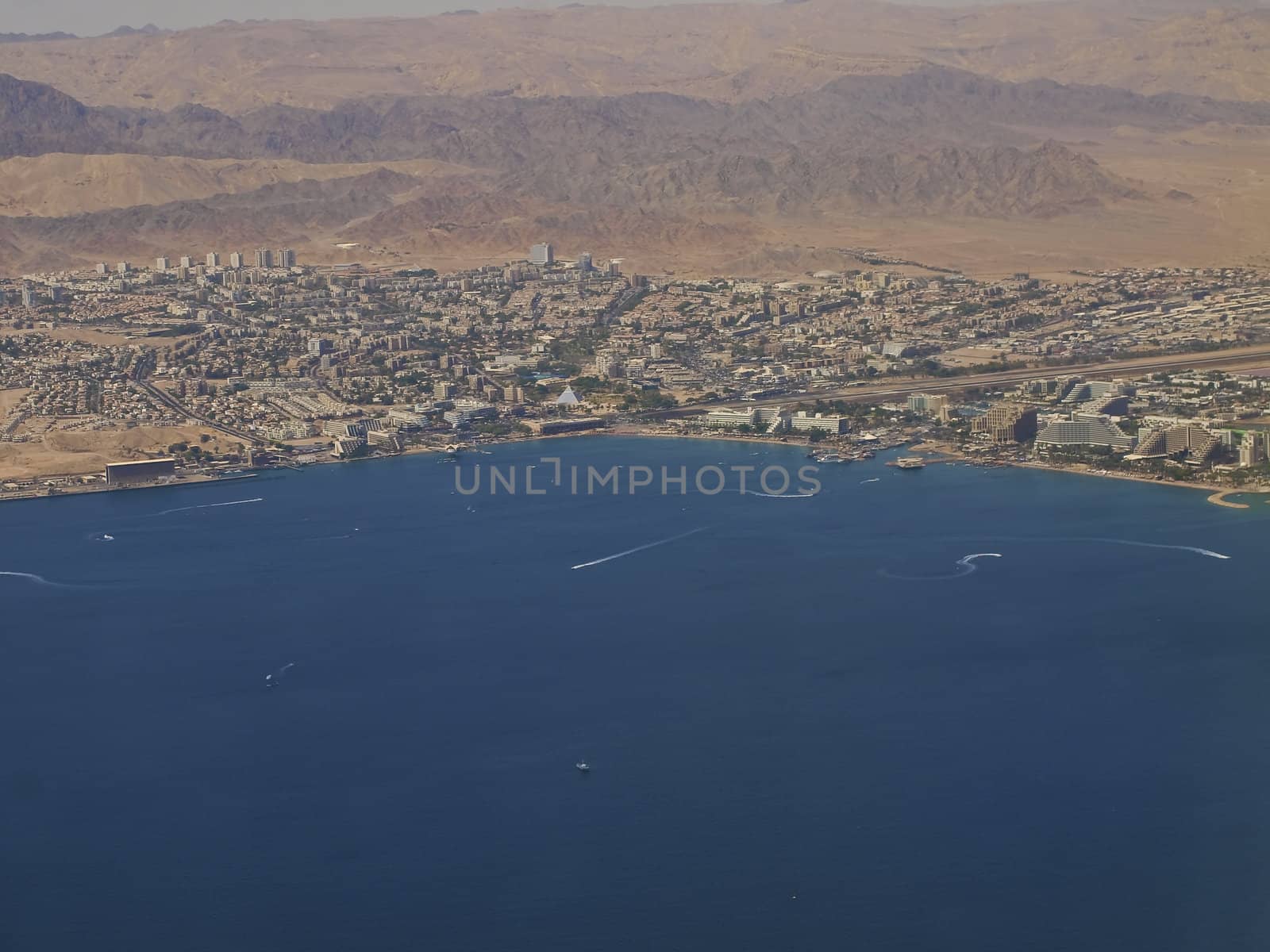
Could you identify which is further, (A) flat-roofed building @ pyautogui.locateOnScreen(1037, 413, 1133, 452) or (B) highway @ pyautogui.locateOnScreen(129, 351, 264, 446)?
(B) highway @ pyautogui.locateOnScreen(129, 351, 264, 446)

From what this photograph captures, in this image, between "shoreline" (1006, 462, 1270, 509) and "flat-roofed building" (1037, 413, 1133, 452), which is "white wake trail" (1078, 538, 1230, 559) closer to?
"shoreline" (1006, 462, 1270, 509)

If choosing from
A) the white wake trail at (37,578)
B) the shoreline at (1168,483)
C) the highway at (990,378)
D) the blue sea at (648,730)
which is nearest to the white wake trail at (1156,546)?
the blue sea at (648,730)

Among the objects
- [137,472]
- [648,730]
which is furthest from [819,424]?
[648,730]

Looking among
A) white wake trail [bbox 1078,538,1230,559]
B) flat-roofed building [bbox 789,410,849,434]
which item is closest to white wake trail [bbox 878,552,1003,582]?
white wake trail [bbox 1078,538,1230,559]

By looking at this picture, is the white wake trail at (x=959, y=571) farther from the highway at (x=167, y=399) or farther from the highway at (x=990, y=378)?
the highway at (x=167, y=399)

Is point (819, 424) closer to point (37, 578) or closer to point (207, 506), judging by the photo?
point (207, 506)

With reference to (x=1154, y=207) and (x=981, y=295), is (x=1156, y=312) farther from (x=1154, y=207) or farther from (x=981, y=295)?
(x=1154, y=207)
